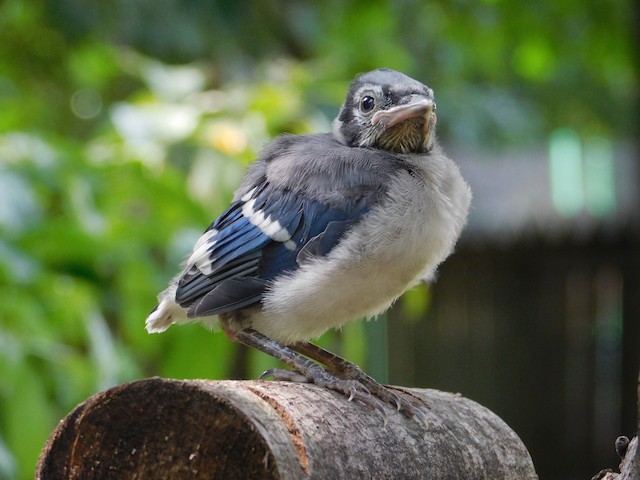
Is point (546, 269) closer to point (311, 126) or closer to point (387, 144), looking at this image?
point (311, 126)

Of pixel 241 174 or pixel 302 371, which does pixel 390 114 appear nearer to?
pixel 302 371

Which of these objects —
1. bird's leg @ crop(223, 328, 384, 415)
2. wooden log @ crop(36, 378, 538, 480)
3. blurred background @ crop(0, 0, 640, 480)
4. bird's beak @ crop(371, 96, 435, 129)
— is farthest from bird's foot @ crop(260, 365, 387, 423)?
blurred background @ crop(0, 0, 640, 480)

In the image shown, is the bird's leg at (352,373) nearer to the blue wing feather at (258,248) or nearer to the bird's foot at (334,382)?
the bird's foot at (334,382)

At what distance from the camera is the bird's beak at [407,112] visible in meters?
2.16

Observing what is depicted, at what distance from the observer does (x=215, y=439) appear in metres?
1.46

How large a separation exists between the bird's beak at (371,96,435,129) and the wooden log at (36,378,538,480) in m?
0.75

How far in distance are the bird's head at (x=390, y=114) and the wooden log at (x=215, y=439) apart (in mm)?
769

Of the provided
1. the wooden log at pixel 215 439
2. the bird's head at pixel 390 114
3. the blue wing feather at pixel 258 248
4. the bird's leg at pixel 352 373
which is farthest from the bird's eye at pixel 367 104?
the wooden log at pixel 215 439

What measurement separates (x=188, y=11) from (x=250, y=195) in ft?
6.59

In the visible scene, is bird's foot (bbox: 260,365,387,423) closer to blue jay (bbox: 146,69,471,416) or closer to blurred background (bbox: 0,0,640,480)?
blue jay (bbox: 146,69,471,416)

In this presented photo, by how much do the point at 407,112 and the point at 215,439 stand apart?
0.97 meters

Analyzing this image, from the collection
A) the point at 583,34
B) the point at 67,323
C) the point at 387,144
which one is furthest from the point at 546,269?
the point at 387,144

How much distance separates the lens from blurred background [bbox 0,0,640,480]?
3088 mm

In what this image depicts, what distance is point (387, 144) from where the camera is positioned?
2.27 metres
